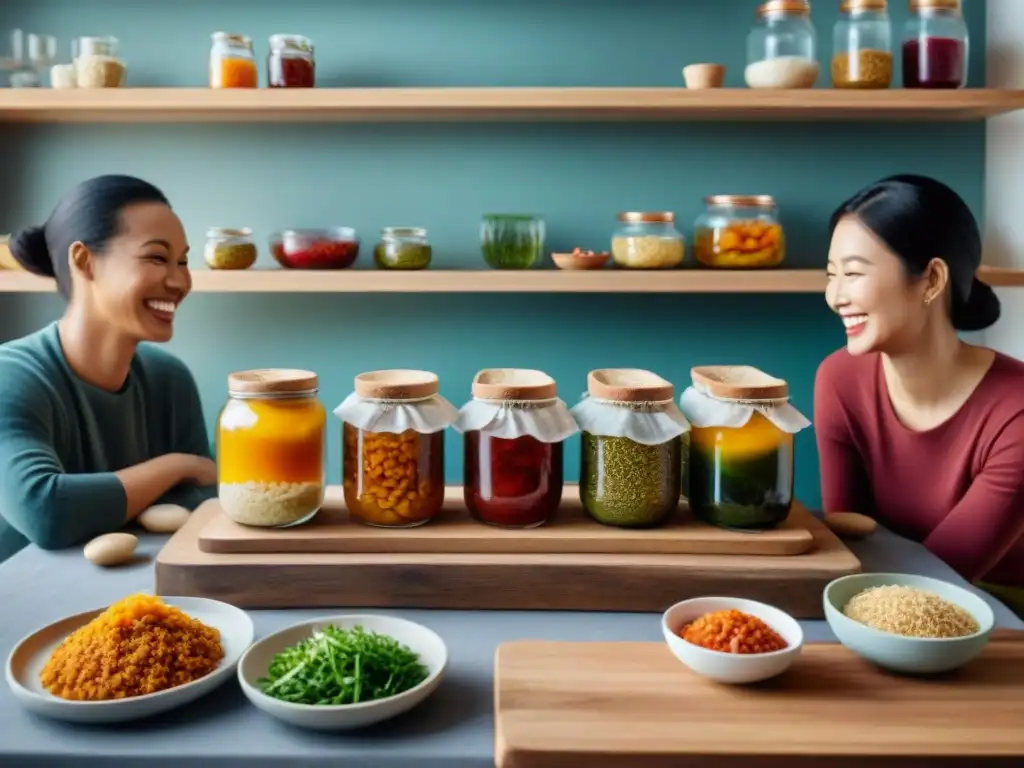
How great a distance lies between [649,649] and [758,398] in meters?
0.40

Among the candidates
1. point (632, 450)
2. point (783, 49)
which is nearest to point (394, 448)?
point (632, 450)

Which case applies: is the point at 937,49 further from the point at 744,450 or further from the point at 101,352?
the point at 101,352

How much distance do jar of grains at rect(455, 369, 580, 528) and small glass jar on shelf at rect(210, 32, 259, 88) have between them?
1.53 m

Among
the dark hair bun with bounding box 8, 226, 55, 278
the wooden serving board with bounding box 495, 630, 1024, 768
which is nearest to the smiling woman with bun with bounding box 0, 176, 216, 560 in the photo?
the dark hair bun with bounding box 8, 226, 55, 278

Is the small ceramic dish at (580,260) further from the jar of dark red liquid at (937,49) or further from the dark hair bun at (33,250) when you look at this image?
the dark hair bun at (33,250)

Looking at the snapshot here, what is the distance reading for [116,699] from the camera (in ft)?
3.21

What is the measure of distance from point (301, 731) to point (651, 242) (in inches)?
71.2

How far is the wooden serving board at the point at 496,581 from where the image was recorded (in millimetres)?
1280

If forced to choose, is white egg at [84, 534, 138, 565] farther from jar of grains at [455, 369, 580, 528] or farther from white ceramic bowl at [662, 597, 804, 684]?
white ceramic bowl at [662, 597, 804, 684]

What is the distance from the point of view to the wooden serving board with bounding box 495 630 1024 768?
0.91m

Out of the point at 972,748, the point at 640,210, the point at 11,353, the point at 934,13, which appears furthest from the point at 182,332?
the point at 972,748

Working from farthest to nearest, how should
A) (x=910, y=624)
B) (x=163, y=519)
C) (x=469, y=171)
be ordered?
(x=469, y=171)
(x=163, y=519)
(x=910, y=624)

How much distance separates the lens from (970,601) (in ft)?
3.76

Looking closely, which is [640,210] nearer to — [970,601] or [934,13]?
[934,13]
